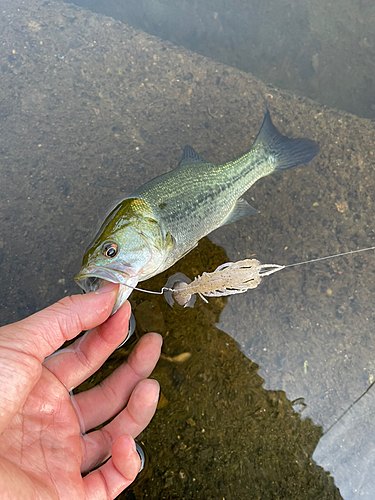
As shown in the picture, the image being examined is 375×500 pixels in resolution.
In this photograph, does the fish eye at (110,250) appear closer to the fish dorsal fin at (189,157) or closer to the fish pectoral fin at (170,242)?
the fish pectoral fin at (170,242)

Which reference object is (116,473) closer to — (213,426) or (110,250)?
(213,426)

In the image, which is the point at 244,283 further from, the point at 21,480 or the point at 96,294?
the point at 21,480

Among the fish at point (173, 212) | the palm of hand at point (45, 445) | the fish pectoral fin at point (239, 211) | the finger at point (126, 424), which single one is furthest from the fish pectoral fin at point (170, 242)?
the palm of hand at point (45, 445)

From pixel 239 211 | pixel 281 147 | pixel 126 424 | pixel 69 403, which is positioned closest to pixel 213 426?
pixel 126 424

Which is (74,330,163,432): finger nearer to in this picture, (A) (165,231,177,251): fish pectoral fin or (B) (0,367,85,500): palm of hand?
(B) (0,367,85,500): palm of hand

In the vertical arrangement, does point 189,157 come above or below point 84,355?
above

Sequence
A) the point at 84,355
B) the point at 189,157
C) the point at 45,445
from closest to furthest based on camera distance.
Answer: the point at 45,445 < the point at 84,355 < the point at 189,157

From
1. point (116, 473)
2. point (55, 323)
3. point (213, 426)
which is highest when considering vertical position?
point (55, 323)
